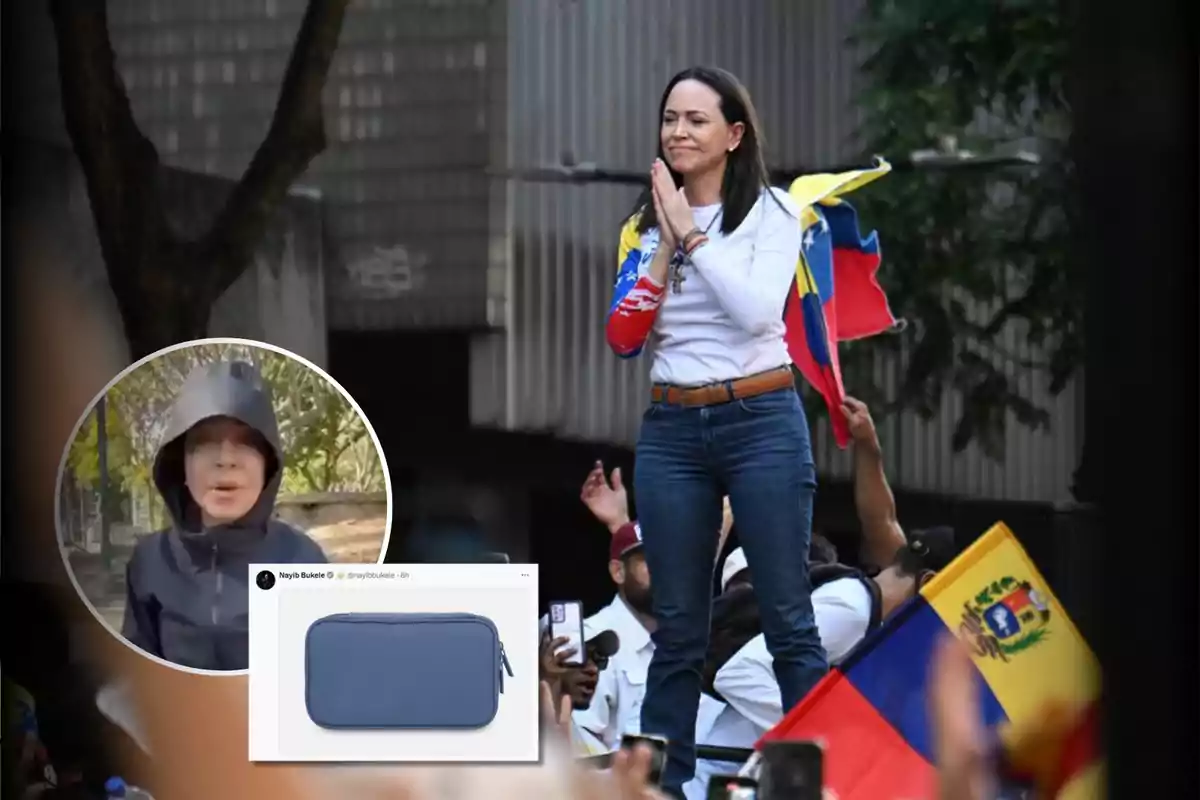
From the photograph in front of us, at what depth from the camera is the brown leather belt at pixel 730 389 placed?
2816mm

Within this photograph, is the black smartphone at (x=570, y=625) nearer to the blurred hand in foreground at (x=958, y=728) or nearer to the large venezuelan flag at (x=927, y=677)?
the large venezuelan flag at (x=927, y=677)

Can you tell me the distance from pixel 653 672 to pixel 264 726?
74 cm

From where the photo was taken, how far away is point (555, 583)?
9.23 ft

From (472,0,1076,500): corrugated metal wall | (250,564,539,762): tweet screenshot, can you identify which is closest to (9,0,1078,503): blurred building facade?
(472,0,1076,500): corrugated metal wall

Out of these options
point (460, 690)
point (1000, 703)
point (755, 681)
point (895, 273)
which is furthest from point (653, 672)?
point (895, 273)

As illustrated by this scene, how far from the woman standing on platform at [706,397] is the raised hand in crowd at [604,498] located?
0.04m

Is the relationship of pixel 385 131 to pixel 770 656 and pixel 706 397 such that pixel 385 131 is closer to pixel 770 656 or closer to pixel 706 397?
pixel 706 397

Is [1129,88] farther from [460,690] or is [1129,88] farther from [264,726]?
[264,726]

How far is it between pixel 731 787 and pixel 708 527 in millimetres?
489

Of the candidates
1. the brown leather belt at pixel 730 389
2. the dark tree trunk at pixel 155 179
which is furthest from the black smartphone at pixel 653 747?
the dark tree trunk at pixel 155 179

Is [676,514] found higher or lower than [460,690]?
higher

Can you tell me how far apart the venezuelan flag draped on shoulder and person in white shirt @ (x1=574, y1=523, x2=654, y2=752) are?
448 millimetres

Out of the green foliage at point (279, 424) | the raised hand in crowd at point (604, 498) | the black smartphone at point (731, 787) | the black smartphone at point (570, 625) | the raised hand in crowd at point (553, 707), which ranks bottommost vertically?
the black smartphone at point (731, 787)

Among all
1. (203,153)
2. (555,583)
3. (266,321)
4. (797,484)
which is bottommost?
(555,583)
